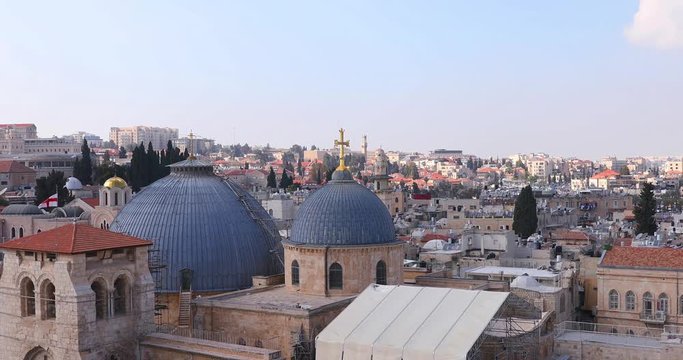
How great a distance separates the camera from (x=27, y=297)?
830 inches

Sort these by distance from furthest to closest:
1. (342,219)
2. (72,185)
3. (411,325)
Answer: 1. (72,185)
2. (342,219)
3. (411,325)

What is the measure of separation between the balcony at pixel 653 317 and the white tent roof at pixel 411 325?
52.2ft

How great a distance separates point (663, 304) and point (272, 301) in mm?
17552

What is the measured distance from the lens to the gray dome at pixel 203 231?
1015 inches

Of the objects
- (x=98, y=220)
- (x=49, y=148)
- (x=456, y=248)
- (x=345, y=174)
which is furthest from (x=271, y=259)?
(x=49, y=148)

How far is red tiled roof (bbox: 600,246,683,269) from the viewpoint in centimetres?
3312

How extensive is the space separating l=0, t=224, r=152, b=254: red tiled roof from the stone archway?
101 inches

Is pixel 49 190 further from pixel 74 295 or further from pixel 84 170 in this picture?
pixel 74 295

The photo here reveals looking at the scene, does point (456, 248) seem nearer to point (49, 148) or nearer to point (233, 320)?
point (233, 320)

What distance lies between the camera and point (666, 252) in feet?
111

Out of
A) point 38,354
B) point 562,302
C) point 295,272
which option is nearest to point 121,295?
point 38,354

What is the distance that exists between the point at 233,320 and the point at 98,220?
57.7 ft

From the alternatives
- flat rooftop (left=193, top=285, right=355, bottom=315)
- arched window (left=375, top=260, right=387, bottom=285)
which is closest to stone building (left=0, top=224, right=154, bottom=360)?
flat rooftop (left=193, top=285, right=355, bottom=315)

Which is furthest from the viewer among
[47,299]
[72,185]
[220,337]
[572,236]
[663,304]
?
[72,185]
